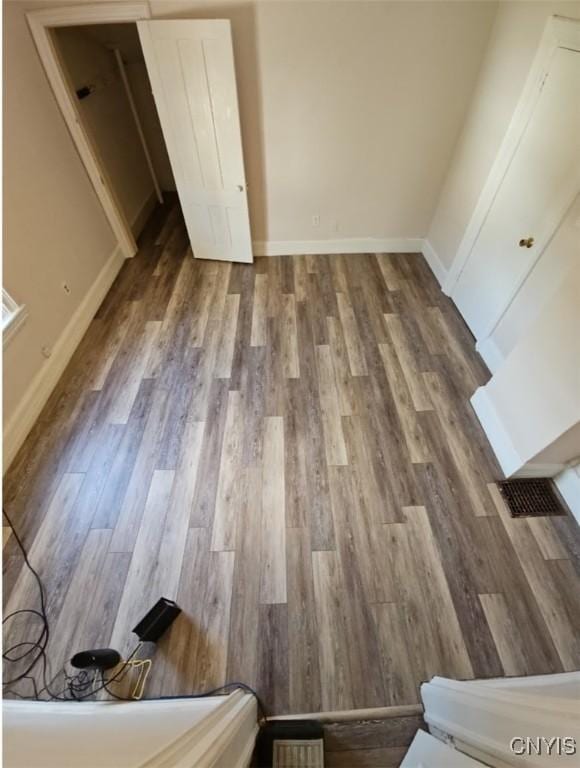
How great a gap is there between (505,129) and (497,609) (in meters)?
2.90

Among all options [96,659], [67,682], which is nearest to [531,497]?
[96,659]

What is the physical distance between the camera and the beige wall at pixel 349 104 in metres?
2.39

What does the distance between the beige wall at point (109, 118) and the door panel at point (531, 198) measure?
10.8 feet

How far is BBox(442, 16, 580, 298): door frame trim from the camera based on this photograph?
1.83 m

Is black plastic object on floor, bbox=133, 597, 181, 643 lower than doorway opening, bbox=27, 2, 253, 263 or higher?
lower

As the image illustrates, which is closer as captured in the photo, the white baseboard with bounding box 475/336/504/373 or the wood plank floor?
the wood plank floor

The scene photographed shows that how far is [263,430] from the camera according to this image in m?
2.23

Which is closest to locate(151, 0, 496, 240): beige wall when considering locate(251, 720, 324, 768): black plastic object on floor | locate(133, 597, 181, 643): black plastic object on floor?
locate(133, 597, 181, 643): black plastic object on floor

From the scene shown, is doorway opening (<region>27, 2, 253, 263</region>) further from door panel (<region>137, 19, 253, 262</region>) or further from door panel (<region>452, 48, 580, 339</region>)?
door panel (<region>452, 48, 580, 339</region>)

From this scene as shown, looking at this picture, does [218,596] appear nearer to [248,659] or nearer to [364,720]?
[248,659]

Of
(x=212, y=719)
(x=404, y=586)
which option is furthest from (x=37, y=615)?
(x=404, y=586)

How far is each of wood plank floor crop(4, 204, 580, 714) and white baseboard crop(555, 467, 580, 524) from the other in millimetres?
99

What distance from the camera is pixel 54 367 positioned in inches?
98.4

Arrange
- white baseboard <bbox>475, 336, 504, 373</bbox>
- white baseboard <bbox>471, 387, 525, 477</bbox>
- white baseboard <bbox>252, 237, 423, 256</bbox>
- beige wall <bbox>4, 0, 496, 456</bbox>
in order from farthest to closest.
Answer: white baseboard <bbox>252, 237, 423, 256</bbox>, white baseboard <bbox>475, 336, 504, 373</bbox>, beige wall <bbox>4, 0, 496, 456</bbox>, white baseboard <bbox>471, 387, 525, 477</bbox>
